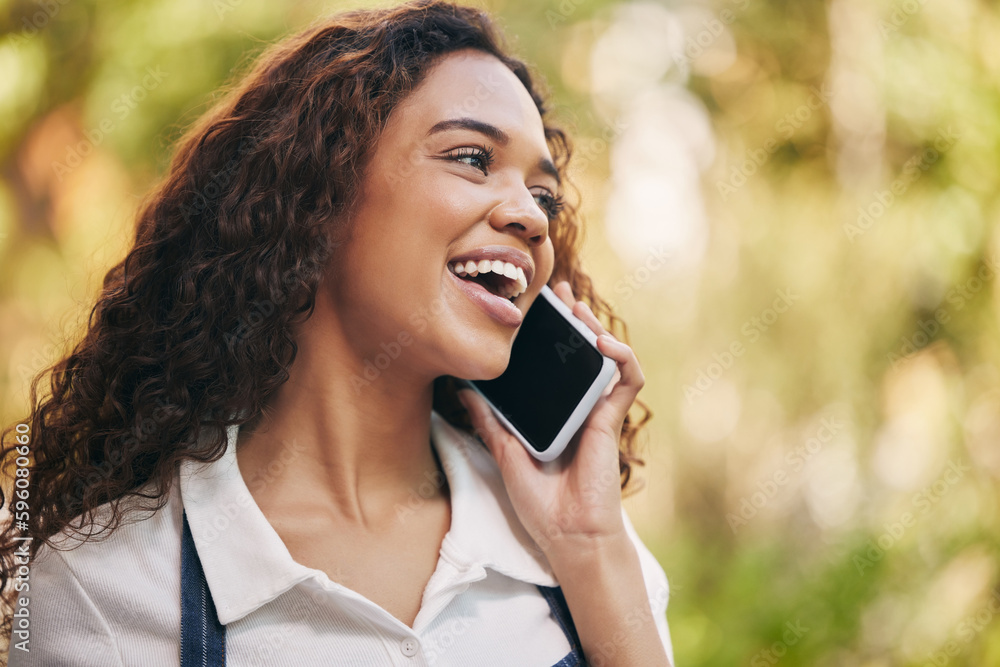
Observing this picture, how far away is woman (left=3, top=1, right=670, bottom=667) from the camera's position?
1.06 meters

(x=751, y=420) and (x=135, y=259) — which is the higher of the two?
(x=135, y=259)

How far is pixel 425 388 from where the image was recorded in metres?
1.32

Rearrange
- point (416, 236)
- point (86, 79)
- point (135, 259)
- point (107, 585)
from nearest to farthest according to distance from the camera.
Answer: point (107, 585) < point (416, 236) < point (135, 259) < point (86, 79)

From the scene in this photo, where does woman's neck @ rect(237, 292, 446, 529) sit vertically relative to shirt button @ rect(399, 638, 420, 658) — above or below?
above

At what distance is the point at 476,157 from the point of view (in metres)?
1.22

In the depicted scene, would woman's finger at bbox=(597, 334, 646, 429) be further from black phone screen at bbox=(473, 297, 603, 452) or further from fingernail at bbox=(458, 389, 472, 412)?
fingernail at bbox=(458, 389, 472, 412)

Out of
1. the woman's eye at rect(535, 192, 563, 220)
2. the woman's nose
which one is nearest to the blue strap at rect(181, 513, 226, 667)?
the woman's nose

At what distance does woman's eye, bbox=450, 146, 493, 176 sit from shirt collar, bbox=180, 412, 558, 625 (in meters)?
0.54

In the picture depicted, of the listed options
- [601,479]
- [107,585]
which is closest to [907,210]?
[601,479]

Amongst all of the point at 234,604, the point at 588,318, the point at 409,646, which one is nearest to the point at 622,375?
the point at 588,318

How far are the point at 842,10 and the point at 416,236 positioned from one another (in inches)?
109

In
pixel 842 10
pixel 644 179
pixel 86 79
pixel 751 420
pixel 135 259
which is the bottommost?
pixel 751 420

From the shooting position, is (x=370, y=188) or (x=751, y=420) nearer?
(x=370, y=188)

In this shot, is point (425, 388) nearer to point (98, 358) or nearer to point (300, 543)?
point (300, 543)
